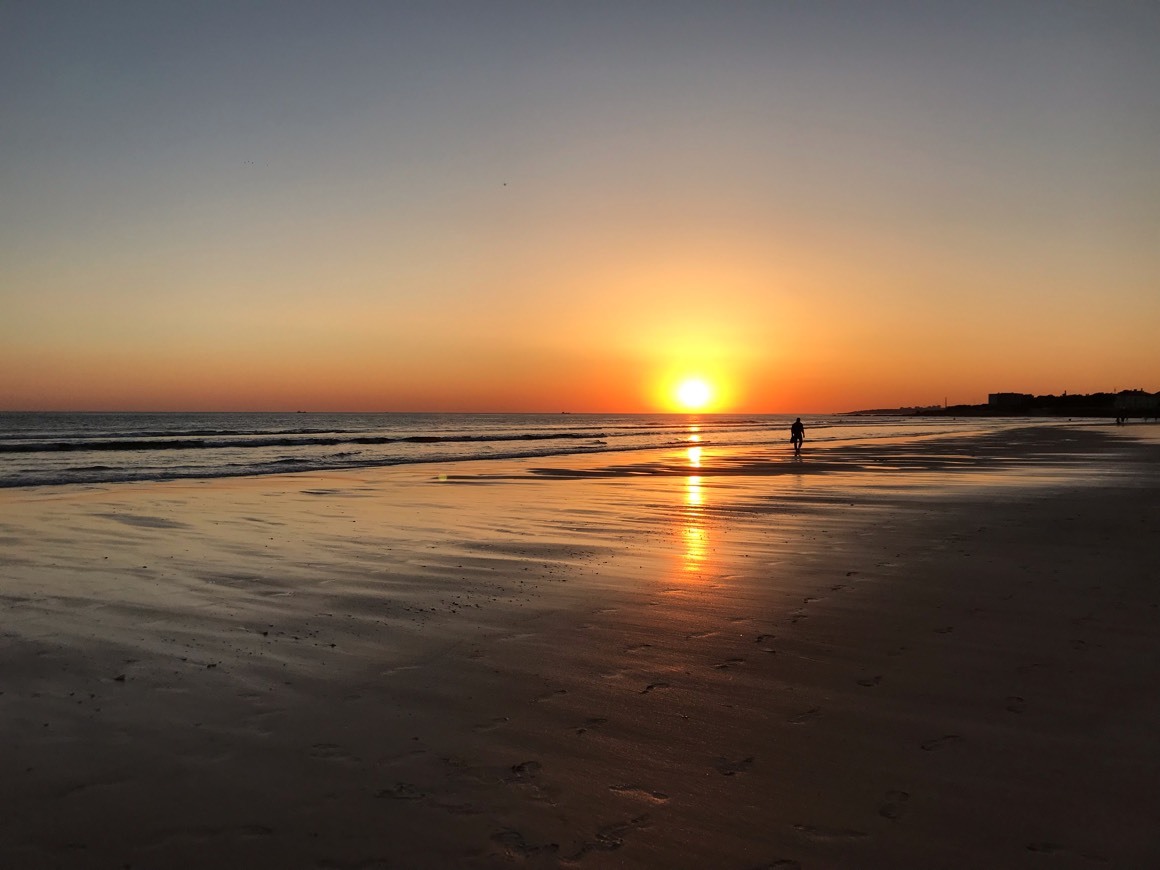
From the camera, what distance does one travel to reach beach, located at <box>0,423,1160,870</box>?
3977mm

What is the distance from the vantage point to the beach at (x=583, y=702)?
3.98m

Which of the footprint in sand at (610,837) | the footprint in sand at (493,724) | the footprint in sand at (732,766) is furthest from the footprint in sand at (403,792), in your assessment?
the footprint in sand at (732,766)

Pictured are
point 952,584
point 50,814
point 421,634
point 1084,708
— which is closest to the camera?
point 50,814

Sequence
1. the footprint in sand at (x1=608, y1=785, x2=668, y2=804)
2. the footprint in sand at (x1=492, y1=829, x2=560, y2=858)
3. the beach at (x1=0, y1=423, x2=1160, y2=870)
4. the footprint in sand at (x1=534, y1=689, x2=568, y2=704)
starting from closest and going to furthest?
the footprint in sand at (x1=492, y1=829, x2=560, y2=858), the beach at (x1=0, y1=423, x2=1160, y2=870), the footprint in sand at (x1=608, y1=785, x2=668, y2=804), the footprint in sand at (x1=534, y1=689, x2=568, y2=704)

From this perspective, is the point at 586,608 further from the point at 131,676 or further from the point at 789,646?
the point at 131,676

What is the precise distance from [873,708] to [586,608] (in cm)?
361

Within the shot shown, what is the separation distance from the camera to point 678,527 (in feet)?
49.0

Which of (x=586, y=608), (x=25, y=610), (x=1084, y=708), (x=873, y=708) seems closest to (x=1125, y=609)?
(x=1084, y=708)

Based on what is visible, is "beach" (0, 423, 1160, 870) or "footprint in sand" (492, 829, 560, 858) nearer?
Result: "footprint in sand" (492, 829, 560, 858)

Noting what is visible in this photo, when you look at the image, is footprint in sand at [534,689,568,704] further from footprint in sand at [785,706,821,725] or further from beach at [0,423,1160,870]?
footprint in sand at [785,706,821,725]

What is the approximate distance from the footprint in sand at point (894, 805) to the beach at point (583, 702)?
0.10 ft

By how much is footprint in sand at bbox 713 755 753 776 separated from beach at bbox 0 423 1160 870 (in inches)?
1.0

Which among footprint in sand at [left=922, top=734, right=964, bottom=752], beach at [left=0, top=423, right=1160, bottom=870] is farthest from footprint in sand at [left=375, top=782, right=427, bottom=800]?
footprint in sand at [left=922, top=734, right=964, bottom=752]

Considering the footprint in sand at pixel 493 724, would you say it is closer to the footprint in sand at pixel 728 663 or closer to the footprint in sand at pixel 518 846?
the footprint in sand at pixel 518 846
